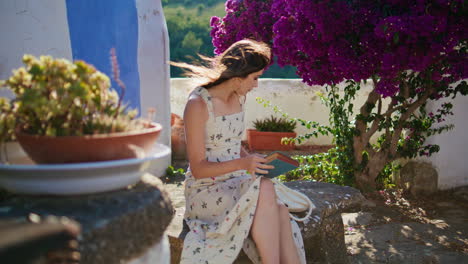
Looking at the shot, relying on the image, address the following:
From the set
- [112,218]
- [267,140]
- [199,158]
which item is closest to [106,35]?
[199,158]

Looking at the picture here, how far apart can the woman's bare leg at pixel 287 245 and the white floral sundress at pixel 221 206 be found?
13cm

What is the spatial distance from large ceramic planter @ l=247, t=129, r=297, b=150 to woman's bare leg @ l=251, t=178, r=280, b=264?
Answer: 506 centimetres

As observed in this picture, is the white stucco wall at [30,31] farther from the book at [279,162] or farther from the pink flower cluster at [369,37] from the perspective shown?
the book at [279,162]

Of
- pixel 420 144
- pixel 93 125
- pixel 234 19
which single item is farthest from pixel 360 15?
pixel 93 125

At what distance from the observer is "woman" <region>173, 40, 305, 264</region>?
7.11 feet

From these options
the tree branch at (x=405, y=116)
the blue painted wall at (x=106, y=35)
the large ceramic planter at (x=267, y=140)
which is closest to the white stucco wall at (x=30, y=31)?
the blue painted wall at (x=106, y=35)

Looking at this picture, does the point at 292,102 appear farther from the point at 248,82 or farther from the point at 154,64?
the point at 248,82

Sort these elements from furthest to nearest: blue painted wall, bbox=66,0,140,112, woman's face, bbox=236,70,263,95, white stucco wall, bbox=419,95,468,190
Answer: white stucco wall, bbox=419,95,468,190 < blue painted wall, bbox=66,0,140,112 < woman's face, bbox=236,70,263,95

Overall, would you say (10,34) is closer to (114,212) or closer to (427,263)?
(114,212)

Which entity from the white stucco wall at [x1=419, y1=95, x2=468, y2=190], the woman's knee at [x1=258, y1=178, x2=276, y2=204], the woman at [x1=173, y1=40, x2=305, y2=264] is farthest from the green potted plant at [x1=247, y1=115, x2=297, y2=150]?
the woman's knee at [x1=258, y1=178, x2=276, y2=204]

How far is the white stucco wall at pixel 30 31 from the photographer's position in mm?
2971

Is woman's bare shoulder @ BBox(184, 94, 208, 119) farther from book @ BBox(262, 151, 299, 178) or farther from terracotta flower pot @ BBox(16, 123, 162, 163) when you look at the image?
terracotta flower pot @ BBox(16, 123, 162, 163)

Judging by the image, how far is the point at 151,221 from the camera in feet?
3.68

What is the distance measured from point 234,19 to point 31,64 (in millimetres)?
3027
